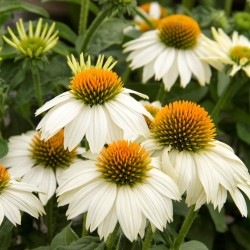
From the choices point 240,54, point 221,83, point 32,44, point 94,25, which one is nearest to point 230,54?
point 240,54

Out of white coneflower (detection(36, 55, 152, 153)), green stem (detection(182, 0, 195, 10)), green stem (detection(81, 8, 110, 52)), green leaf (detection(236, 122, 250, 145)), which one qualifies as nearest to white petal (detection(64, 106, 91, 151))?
white coneflower (detection(36, 55, 152, 153))

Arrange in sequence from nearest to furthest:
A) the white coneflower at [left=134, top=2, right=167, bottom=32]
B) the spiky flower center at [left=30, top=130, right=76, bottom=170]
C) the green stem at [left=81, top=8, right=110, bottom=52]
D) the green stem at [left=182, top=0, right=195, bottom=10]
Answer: the spiky flower center at [left=30, top=130, right=76, bottom=170] → the green stem at [left=81, top=8, right=110, bottom=52] → the white coneflower at [left=134, top=2, right=167, bottom=32] → the green stem at [left=182, top=0, right=195, bottom=10]

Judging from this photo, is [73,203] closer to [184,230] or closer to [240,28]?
[184,230]

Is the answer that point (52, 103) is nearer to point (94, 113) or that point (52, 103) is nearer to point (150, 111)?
point (94, 113)

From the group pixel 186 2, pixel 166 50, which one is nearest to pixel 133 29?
pixel 166 50

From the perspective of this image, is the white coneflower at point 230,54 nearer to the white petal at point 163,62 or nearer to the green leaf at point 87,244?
the white petal at point 163,62

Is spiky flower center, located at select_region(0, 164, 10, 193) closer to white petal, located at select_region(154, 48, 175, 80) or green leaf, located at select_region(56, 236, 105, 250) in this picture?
green leaf, located at select_region(56, 236, 105, 250)

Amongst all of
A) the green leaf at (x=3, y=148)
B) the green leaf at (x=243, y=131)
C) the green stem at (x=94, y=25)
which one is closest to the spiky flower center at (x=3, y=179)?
the green leaf at (x=3, y=148)
